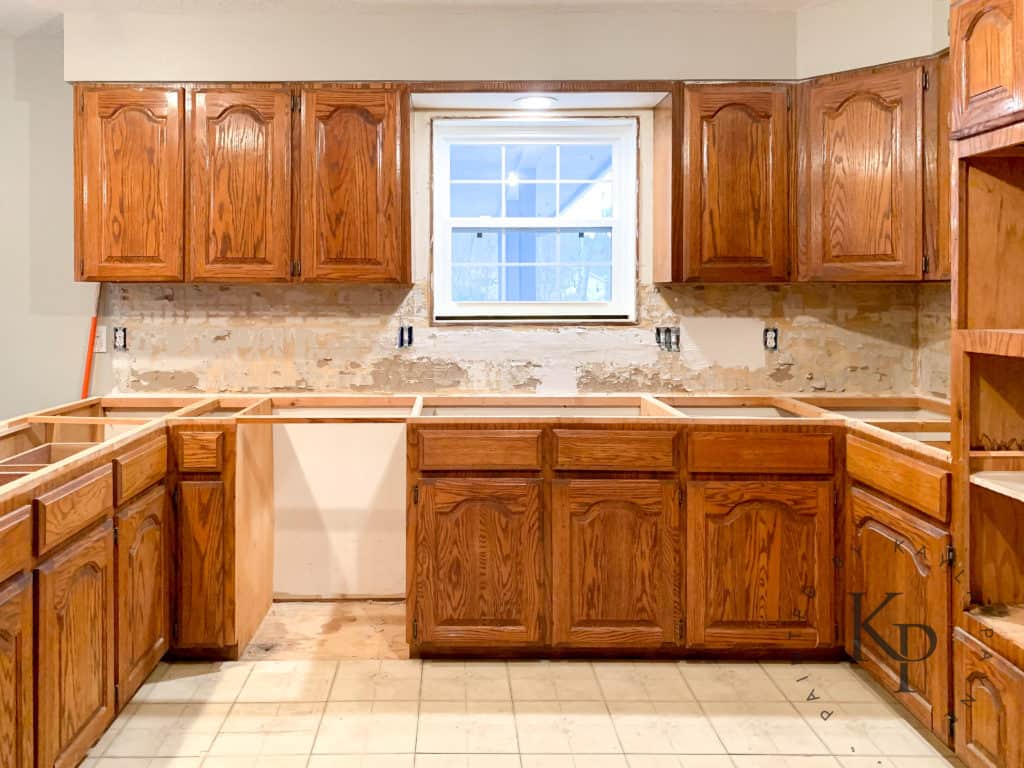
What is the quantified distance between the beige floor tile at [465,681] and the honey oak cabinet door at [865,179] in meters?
1.91

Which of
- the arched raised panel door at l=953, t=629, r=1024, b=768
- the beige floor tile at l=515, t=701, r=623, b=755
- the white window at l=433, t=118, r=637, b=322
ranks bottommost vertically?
the beige floor tile at l=515, t=701, r=623, b=755

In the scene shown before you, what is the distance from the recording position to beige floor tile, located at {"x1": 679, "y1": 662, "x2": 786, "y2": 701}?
9.60 feet

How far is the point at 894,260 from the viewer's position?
3393 mm

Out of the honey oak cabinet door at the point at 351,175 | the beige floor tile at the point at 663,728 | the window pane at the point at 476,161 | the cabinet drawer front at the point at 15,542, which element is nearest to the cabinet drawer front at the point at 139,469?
→ the cabinet drawer front at the point at 15,542

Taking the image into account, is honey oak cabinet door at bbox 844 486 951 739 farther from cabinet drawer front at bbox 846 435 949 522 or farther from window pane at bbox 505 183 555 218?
window pane at bbox 505 183 555 218

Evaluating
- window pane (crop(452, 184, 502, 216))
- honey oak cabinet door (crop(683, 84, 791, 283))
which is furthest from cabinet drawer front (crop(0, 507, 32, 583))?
honey oak cabinet door (crop(683, 84, 791, 283))

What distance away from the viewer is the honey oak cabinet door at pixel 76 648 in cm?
212

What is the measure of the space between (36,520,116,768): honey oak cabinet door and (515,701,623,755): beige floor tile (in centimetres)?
116

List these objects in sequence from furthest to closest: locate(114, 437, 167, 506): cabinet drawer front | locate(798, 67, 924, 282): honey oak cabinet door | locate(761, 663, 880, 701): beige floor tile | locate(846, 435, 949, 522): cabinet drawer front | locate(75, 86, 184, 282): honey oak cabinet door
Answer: locate(75, 86, 184, 282): honey oak cabinet door < locate(798, 67, 924, 282): honey oak cabinet door < locate(761, 663, 880, 701): beige floor tile < locate(114, 437, 167, 506): cabinet drawer front < locate(846, 435, 949, 522): cabinet drawer front

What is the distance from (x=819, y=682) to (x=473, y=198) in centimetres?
238

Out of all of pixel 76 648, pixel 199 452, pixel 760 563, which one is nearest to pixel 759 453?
pixel 760 563

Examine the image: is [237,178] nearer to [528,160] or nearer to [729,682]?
[528,160]

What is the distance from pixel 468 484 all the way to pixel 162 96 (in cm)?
192

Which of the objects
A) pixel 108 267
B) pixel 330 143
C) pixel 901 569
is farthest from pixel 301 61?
pixel 901 569
